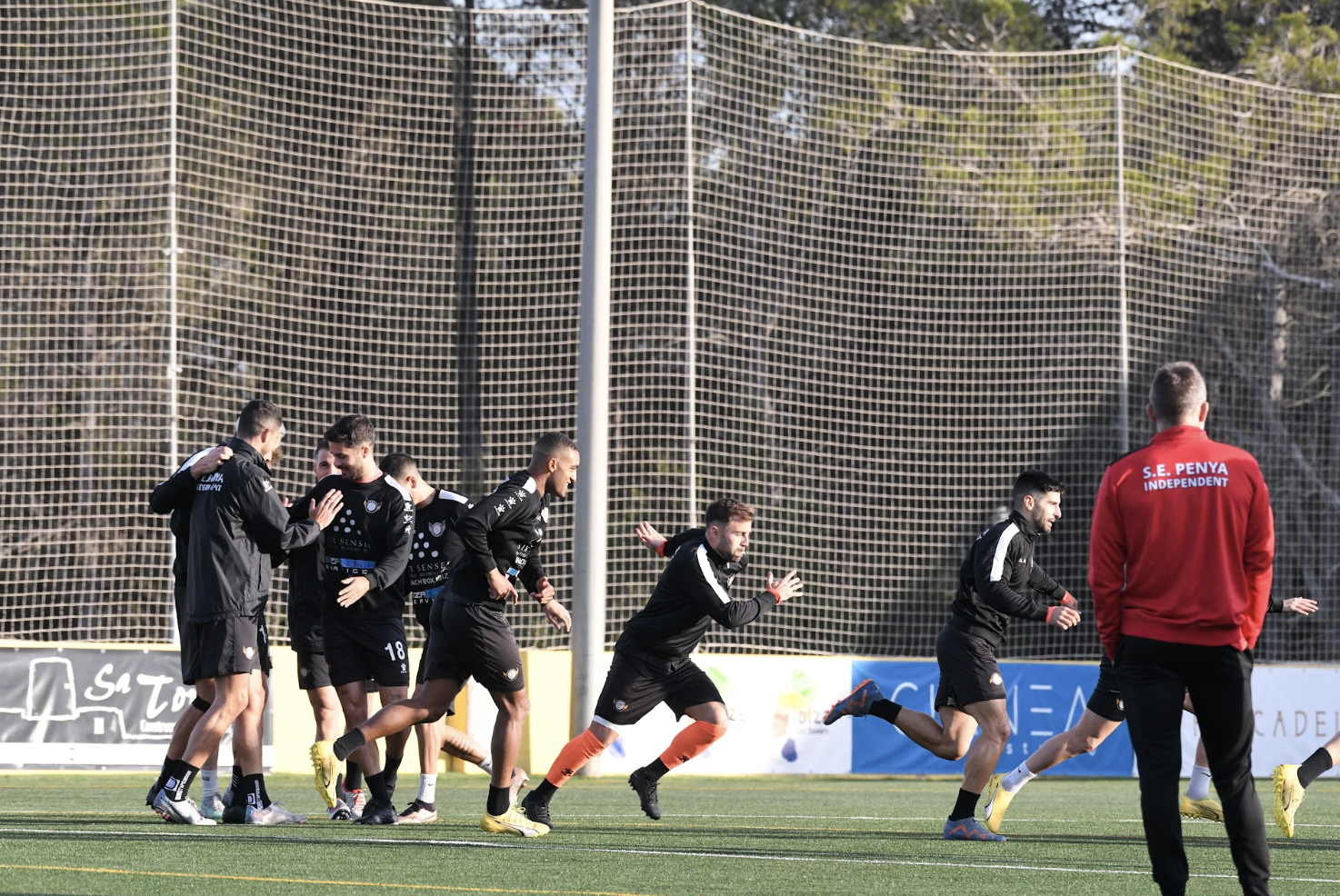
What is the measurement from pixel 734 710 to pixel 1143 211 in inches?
380

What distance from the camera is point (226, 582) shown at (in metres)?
8.74

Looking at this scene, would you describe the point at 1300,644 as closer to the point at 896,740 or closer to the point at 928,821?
the point at 896,740

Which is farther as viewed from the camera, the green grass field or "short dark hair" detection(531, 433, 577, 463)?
"short dark hair" detection(531, 433, 577, 463)

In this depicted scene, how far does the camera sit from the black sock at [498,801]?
8.59 metres

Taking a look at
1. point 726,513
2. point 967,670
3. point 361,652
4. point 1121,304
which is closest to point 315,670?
point 361,652

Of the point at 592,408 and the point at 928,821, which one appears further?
the point at 592,408

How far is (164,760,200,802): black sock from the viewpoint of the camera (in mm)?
8789

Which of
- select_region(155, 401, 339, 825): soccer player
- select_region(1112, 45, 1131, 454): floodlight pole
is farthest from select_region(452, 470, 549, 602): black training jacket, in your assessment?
select_region(1112, 45, 1131, 454): floodlight pole

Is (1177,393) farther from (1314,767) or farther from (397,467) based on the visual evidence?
(397,467)

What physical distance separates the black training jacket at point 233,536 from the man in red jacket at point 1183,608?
4436mm

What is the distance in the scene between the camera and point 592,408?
1681cm

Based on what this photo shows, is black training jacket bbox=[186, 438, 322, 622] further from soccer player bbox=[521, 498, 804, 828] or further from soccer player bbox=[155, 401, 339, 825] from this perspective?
soccer player bbox=[521, 498, 804, 828]

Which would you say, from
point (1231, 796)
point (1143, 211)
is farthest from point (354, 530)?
point (1143, 211)

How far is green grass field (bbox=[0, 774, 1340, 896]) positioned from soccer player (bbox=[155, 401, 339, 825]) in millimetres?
394
